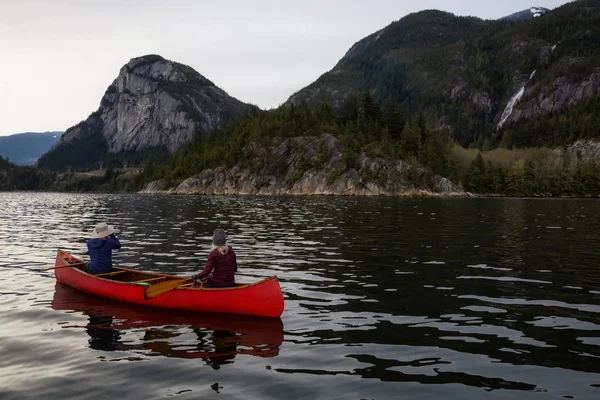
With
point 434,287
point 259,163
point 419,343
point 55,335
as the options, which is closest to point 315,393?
point 419,343

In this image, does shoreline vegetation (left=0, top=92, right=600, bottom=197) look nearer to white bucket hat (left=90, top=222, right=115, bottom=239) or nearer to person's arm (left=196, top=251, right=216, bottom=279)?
white bucket hat (left=90, top=222, right=115, bottom=239)

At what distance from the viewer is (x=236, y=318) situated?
52.3ft

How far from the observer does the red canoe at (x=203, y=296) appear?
1541 cm

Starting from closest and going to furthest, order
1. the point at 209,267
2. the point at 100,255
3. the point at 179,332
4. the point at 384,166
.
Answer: the point at 179,332, the point at 209,267, the point at 100,255, the point at 384,166

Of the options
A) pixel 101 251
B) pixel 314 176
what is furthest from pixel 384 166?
pixel 101 251

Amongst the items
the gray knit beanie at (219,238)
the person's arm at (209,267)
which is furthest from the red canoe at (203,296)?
the gray knit beanie at (219,238)

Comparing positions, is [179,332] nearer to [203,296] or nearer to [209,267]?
[203,296]

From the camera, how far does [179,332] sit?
1470 centimetres

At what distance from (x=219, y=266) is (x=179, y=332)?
8.99ft

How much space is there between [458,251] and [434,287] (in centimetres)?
1135

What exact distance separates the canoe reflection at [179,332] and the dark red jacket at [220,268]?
1230 mm

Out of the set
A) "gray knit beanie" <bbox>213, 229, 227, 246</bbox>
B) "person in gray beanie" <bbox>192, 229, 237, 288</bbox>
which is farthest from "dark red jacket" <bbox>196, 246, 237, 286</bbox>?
"gray knit beanie" <bbox>213, 229, 227, 246</bbox>

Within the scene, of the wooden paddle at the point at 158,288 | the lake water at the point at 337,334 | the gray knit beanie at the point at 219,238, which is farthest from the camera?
the wooden paddle at the point at 158,288

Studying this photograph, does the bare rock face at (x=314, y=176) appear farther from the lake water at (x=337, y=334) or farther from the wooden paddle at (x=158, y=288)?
the wooden paddle at (x=158, y=288)
